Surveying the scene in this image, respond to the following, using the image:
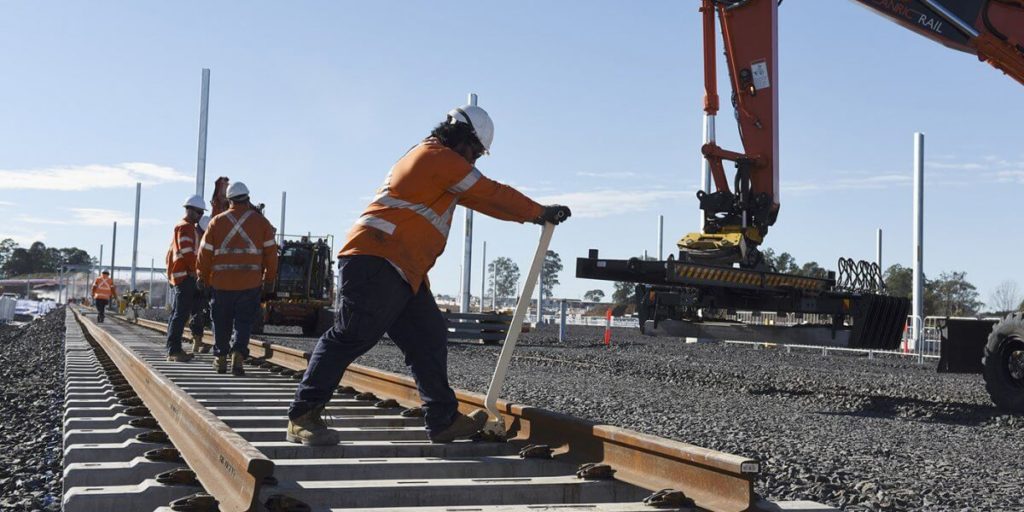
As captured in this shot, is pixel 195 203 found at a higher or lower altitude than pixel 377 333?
higher

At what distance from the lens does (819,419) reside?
8.39 m

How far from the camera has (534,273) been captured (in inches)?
190

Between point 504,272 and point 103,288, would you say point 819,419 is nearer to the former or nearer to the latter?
point 103,288

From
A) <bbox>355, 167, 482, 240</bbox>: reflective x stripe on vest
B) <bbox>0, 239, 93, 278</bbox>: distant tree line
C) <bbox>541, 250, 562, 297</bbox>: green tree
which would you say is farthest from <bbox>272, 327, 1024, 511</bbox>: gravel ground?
<bbox>0, 239, 93, 278</bbox>: distant tree line

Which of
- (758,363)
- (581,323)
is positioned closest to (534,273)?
(758,363)

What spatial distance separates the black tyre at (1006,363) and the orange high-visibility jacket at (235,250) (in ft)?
21.6

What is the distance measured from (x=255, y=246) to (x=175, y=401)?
384 centimetres

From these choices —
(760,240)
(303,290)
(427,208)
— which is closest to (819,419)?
(760,240)

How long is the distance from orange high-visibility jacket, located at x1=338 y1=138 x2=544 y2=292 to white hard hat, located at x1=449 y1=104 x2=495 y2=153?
0.17 m

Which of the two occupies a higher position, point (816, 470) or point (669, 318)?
point (669, 318)

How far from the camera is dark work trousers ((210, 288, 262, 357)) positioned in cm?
884

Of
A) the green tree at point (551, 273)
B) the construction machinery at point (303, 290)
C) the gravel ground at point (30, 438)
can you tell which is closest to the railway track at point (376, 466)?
the gravel ground at point (30, 438)

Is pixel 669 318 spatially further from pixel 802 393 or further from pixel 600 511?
pixel 600 511

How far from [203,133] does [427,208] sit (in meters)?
26.7
